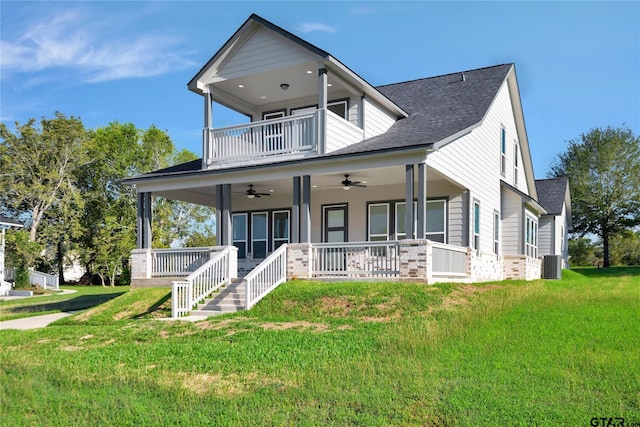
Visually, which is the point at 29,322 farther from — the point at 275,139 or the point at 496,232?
the point at 496,232

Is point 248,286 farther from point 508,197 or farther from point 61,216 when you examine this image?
point 61,216

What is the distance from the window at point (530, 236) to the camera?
2438cm

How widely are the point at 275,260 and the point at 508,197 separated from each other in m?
11.5

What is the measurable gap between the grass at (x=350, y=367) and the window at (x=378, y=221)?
6.49 meters

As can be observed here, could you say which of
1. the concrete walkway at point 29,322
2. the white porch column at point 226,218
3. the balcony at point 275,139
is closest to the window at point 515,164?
the balcony at point 275,139

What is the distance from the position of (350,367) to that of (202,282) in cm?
850

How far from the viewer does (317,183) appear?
19406 mm

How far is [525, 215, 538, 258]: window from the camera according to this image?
24.4 metres

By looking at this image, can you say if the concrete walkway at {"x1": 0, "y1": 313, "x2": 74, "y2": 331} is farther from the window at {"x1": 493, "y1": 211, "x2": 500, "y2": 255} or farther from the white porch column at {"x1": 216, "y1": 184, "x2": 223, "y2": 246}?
the window at {"x1": 493, "y1": 211, "x2": 500, "y2": 255}

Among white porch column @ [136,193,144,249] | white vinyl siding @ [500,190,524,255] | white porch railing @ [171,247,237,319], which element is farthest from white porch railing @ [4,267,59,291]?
white vinyl siding @ [500,190,524,255]

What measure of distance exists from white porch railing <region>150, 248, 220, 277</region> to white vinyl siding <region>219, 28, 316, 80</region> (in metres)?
5.62

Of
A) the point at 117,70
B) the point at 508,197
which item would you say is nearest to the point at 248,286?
the point at 117,70

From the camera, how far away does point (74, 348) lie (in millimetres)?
10859

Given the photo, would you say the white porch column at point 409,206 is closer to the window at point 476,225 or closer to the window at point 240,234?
the window at point 476,225
